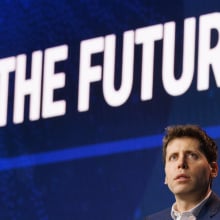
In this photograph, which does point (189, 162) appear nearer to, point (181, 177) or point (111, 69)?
point (181, 177)

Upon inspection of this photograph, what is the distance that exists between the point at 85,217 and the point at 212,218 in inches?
63.5

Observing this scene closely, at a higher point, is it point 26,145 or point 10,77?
point 10,77

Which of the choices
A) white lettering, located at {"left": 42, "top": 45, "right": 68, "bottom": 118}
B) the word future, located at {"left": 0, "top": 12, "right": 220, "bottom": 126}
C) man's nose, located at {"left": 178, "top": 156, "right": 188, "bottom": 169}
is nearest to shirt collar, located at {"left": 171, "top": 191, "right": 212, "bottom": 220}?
man's nose, located at {"left": 178, "top": 156, "right": 188, "bottom": 169}

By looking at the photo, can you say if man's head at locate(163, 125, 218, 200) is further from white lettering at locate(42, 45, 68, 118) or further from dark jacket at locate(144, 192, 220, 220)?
white lettering at locate(42, 45, 68, 118)

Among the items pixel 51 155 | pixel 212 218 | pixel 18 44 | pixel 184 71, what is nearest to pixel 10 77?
pixel 18 44

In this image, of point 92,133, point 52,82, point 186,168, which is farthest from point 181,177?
point 52,82

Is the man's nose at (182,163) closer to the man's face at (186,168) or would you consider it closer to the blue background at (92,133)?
the man's face at (186,168)

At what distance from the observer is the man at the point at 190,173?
2.33 m

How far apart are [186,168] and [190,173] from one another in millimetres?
21

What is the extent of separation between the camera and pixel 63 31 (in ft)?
13.6

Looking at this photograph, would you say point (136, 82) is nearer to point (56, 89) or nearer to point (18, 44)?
point (56, 89)

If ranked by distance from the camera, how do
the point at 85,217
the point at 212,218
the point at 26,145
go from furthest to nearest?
1. the point at 26,145
2. the point at 85,217
3. the point at 212,218

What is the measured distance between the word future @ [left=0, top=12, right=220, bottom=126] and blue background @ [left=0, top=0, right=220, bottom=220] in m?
0.03

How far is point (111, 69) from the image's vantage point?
153 inches
